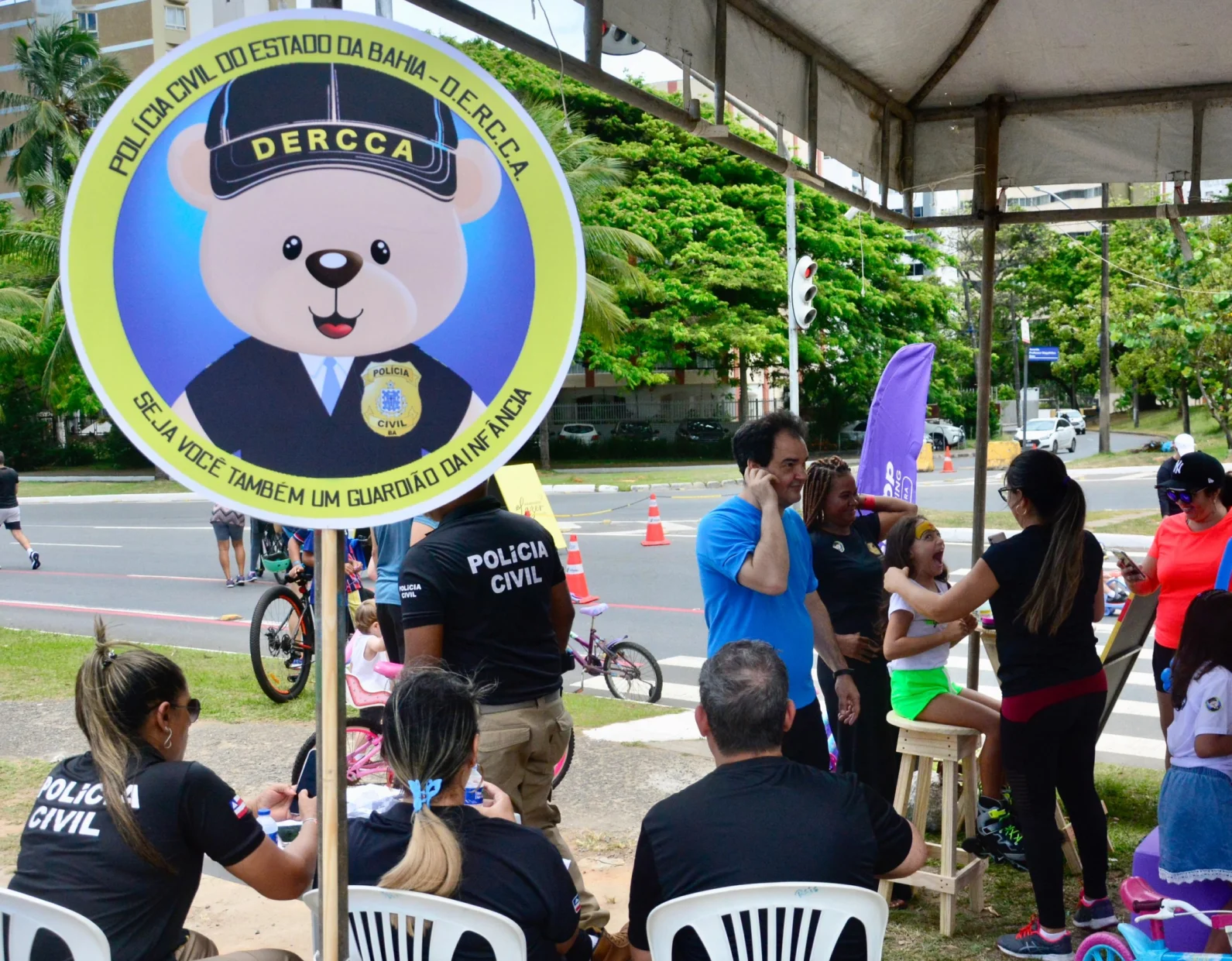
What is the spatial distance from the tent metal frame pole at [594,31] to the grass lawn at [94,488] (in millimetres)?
30109

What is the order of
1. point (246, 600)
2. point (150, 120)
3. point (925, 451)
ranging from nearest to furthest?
1. point (150, 120)
2. point (246, 600)
3. point (925, 451)

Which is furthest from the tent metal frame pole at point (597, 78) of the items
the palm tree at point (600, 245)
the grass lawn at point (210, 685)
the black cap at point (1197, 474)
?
the palm tree at point (600, 245)

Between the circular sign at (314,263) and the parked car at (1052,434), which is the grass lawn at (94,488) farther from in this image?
the circular sign at (314,263)

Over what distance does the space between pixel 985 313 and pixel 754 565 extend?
2612mm

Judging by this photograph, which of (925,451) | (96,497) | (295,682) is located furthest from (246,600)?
(925,451)

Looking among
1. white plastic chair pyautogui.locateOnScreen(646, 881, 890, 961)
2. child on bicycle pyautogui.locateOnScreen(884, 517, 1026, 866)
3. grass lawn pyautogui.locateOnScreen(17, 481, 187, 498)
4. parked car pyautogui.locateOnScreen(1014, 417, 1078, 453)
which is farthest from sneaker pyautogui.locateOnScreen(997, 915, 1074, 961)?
parked car pyautogui.locateOnScreen(1014, 417, 1078, 453)

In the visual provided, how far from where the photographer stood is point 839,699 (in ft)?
14.3

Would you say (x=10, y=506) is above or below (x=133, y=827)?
below

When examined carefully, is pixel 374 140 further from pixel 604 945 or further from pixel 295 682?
pixel 295 682

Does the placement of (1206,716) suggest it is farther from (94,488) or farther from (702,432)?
(702,432)

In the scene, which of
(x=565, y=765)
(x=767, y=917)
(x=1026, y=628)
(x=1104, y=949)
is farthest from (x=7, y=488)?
(x=767, y=917)

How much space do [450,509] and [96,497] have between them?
101 ft

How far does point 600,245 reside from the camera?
28.3 metres

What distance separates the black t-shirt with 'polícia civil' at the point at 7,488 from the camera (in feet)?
55.1
